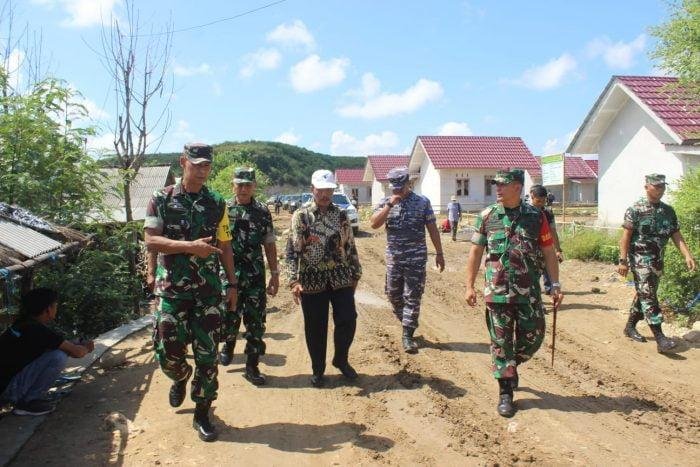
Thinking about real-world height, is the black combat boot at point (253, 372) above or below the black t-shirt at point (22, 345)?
below

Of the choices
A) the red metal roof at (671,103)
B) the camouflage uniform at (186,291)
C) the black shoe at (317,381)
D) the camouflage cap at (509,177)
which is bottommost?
the black shoe at (317,381)

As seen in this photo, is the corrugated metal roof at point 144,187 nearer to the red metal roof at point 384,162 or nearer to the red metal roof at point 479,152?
the red metal roof at point 479,152

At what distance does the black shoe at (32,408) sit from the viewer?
4.43 metres

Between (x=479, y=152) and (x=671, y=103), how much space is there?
20.6 metres

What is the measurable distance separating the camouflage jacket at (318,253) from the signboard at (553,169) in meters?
9.37

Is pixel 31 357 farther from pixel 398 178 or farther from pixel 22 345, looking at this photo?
pixel 398 178

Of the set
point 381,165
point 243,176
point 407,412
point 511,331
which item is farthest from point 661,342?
point 381,165

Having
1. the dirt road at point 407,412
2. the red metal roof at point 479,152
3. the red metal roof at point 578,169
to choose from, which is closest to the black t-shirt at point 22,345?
the dirt road at point 407,412

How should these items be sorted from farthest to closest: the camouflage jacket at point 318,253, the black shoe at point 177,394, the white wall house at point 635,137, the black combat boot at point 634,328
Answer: the white wall house at point 635,137
the black combat boot at point 634,328
the camouflage jacket at point 318,253
the black shoe at point 177,394

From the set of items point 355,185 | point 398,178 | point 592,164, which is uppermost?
point 592,164

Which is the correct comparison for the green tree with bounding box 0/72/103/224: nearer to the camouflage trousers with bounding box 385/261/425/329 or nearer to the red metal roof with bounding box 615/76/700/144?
the camouflage trousers with bounding box 385/261/425/329

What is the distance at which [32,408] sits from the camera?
4457 mm

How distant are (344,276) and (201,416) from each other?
1641 mm

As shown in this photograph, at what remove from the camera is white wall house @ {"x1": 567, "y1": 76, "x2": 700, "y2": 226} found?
39.5 ft
